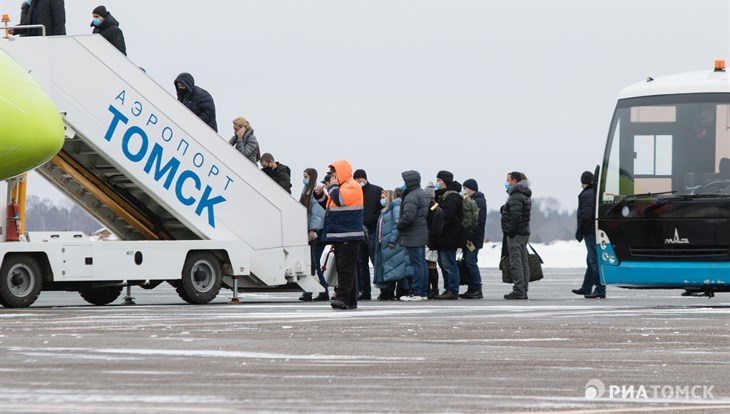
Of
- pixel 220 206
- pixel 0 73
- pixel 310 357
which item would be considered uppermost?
pixel 0 73

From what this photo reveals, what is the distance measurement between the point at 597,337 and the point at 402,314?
4.05 m

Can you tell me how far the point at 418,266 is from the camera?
22109 millimetres

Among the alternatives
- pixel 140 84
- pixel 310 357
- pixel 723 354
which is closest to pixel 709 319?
pixel 723 354

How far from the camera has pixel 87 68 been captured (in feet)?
62.8

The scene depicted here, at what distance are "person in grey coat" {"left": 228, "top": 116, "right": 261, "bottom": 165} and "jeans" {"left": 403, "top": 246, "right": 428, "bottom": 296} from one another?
2.65 metres

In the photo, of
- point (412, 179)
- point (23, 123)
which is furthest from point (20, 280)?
point (412, 179)

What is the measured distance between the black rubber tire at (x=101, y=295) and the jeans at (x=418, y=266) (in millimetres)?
4186

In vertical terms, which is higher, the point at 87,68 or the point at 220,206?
the point at 87,68

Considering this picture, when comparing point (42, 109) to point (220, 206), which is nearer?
point (42, 109)

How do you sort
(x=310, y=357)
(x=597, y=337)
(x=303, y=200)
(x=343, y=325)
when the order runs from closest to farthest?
(x=310, y=357), (x=597, y=337), (x=343, y=325), (x=303, y=200)

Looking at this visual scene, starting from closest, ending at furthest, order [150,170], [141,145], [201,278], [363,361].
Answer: [363,361] < [141,145] < [150,170] < [201,278]

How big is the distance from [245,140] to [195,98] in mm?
990

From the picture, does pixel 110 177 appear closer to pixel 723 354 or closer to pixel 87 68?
pixel 87 68

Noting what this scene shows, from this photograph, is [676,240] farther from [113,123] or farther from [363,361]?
[363,361]
